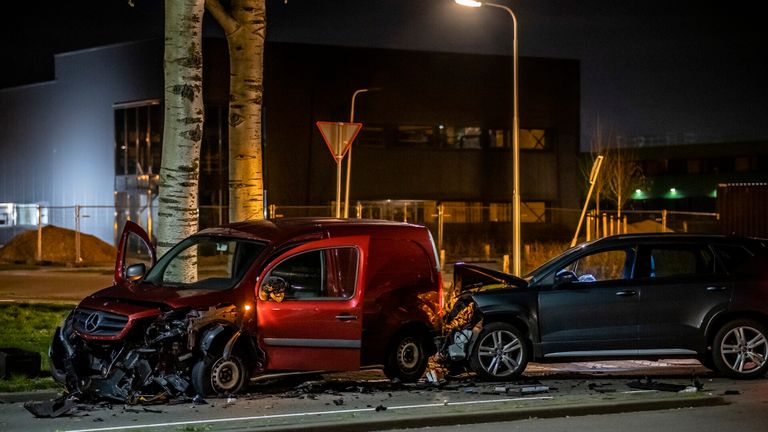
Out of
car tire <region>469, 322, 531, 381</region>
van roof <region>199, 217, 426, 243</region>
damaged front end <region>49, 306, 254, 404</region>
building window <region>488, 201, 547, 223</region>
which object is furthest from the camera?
building window <region>488, 201, 547, 223</region>

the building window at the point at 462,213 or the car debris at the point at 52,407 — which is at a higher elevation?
the building window at the point at 462,213

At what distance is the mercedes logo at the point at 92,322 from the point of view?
10.5 meters

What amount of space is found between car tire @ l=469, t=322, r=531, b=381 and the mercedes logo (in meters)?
4.15

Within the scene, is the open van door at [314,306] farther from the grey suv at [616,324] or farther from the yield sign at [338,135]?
the yield sign at [338,135]

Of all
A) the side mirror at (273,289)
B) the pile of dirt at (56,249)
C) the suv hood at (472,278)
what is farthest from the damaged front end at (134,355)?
the pile of dirt at (56,249)

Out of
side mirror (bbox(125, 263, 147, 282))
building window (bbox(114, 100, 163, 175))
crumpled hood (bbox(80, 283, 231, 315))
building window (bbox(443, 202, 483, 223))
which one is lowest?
crumpled hood (bbox(80, 283, 231, 315))

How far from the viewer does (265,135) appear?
46656 mm

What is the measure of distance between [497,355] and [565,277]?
1.19 m

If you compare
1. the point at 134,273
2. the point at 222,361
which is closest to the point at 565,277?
the point at 222,361

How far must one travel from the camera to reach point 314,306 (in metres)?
11.3

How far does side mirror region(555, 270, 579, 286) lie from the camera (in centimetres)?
1232

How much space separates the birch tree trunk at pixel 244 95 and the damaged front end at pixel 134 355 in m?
5.32

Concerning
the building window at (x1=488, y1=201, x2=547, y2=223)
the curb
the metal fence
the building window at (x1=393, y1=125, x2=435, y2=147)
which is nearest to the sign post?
the curb

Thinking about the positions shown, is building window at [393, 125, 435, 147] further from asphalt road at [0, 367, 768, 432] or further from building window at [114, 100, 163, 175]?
asphalt road at [0, 367, 768, 432]
